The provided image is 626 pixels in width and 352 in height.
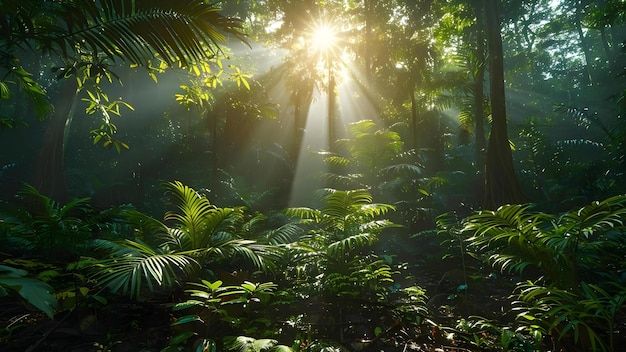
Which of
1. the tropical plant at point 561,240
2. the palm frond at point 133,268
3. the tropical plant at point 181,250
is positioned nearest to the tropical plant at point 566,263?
the tropical plant at point 561,240

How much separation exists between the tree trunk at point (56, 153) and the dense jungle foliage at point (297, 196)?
0.19 ft

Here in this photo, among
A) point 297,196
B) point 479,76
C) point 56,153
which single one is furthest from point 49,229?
point 479,76

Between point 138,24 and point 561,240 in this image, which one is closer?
point 138,24

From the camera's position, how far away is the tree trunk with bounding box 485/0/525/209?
266 inches

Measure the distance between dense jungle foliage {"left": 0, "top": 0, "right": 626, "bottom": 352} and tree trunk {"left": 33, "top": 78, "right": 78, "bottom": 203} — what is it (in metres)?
0.06

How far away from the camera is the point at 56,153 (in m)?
9.35

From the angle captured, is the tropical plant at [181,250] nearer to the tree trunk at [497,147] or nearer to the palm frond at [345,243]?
the palm frond at [345,243]

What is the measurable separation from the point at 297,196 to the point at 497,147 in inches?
296

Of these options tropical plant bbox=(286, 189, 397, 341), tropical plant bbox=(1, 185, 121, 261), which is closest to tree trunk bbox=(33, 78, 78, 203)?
tropical plant bbox=(1, 185, 121, 261)

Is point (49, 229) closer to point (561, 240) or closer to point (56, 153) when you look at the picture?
point (561, 240)

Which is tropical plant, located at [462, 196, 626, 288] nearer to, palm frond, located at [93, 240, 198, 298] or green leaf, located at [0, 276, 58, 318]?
palm frond, located at [93, 240, 198, 298]

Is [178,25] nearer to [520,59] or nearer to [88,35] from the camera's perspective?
[88,35]

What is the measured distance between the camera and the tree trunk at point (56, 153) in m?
9.01

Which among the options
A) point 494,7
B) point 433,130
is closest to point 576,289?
point 494,7
